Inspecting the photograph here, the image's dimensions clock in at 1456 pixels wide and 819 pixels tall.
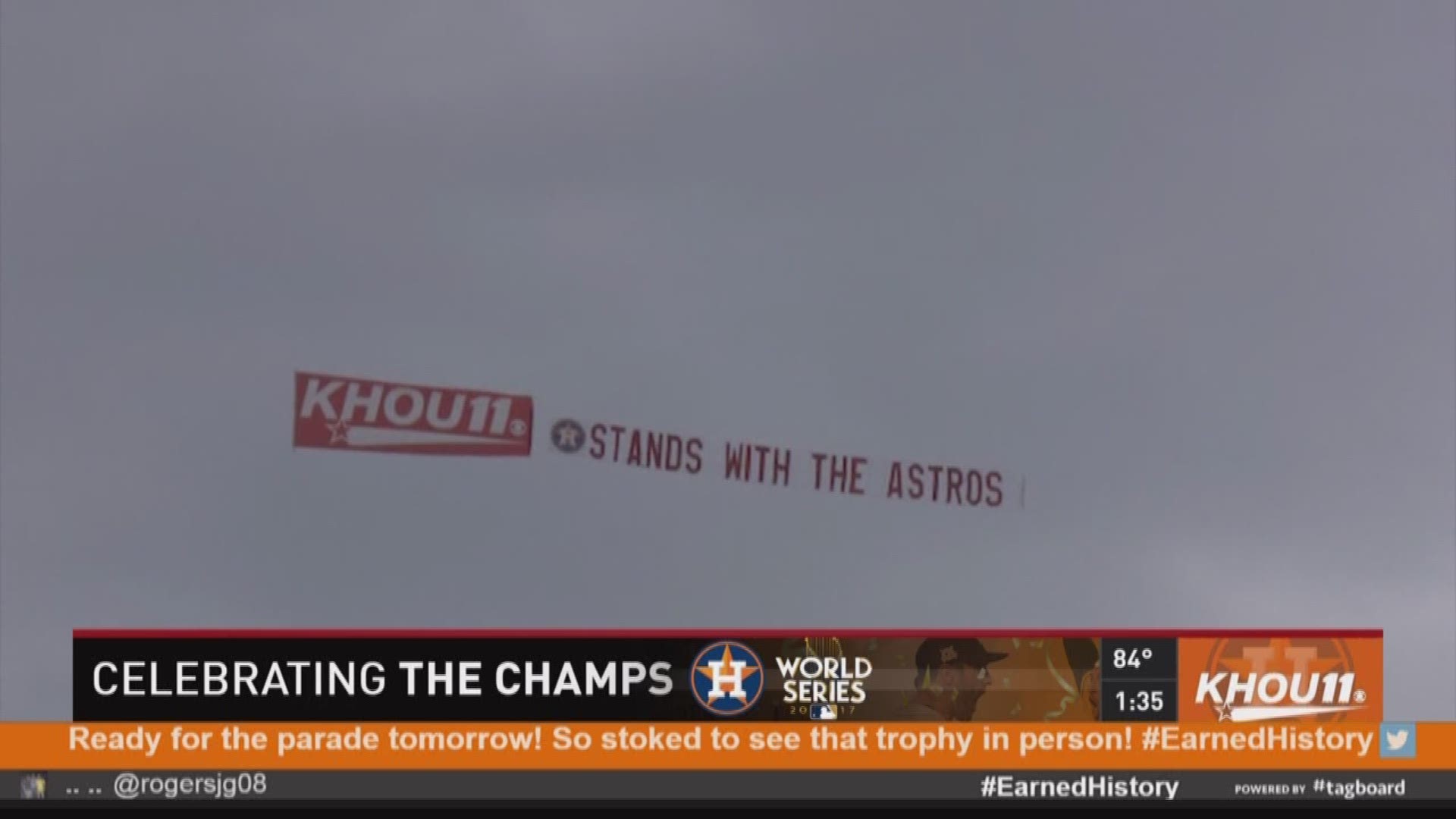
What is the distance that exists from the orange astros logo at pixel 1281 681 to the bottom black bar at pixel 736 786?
159 cm

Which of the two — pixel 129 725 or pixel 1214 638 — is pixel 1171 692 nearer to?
pixel 1214 638

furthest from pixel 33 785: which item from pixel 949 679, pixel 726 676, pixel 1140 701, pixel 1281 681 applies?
pixel 1281 681

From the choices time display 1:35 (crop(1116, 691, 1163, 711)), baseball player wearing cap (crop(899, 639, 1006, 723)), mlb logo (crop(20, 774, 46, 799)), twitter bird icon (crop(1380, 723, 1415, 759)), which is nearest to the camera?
mlb logo (crop(20, 774, 46, 799))

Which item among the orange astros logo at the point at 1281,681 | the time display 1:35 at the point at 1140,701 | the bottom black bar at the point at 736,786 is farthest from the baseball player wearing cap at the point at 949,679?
the orange astros logo at the point at 1281,681

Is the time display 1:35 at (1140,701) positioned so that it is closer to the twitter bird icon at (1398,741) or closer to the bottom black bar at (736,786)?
the bottom black bar at (736,786)

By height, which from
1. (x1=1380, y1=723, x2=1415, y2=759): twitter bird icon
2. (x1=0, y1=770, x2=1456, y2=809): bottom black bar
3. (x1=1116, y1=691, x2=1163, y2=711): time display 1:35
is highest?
(x1=1116, y1=691, x2=1163, y2=711): time display 1:35

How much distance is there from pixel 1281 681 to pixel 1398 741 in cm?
312

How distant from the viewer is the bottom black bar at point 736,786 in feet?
166

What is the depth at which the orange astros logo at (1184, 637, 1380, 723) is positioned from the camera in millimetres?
51844

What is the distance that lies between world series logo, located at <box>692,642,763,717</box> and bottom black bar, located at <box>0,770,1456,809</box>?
1.81 m

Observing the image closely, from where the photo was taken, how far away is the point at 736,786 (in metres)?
51.1

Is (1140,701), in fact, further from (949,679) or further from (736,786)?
(736,786)

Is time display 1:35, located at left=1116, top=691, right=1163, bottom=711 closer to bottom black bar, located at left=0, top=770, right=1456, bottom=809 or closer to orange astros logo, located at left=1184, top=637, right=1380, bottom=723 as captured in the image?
orange astros logo, located at left=1184, top=637, right=1380, bottom=723

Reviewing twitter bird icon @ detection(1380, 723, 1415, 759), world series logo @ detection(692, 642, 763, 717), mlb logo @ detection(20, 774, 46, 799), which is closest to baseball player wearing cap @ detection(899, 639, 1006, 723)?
world series logo @ detection(692, 642, 763, 717)
